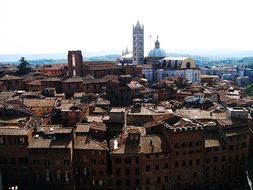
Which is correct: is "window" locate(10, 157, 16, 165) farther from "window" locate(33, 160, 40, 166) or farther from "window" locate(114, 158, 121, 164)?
"window" locate(114, 158, 121, 164)

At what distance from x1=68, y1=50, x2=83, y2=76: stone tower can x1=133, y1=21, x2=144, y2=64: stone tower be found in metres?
66.2

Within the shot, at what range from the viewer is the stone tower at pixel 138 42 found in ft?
622

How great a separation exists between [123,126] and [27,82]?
5377cm

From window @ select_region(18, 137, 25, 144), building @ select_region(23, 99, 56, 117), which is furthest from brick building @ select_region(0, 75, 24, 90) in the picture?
window @ select_region(18, 137, 25, 144)

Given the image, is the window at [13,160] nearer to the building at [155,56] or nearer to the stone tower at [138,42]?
the building at [155,56]

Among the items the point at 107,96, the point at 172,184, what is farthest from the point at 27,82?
the point at 172,184

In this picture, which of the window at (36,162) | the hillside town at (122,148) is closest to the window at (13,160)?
the hillside town at (122,148)

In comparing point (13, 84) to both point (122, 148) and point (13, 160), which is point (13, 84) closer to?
point (13, 160)

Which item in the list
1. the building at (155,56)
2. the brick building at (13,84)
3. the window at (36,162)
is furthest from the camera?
the building at (155,56)

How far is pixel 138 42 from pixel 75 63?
244ft

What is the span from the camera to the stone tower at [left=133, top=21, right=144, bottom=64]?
190 meters

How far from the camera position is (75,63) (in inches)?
4850

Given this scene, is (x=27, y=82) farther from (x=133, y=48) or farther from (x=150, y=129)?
(x=133, y=48)

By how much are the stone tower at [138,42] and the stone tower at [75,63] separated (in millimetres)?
66153
